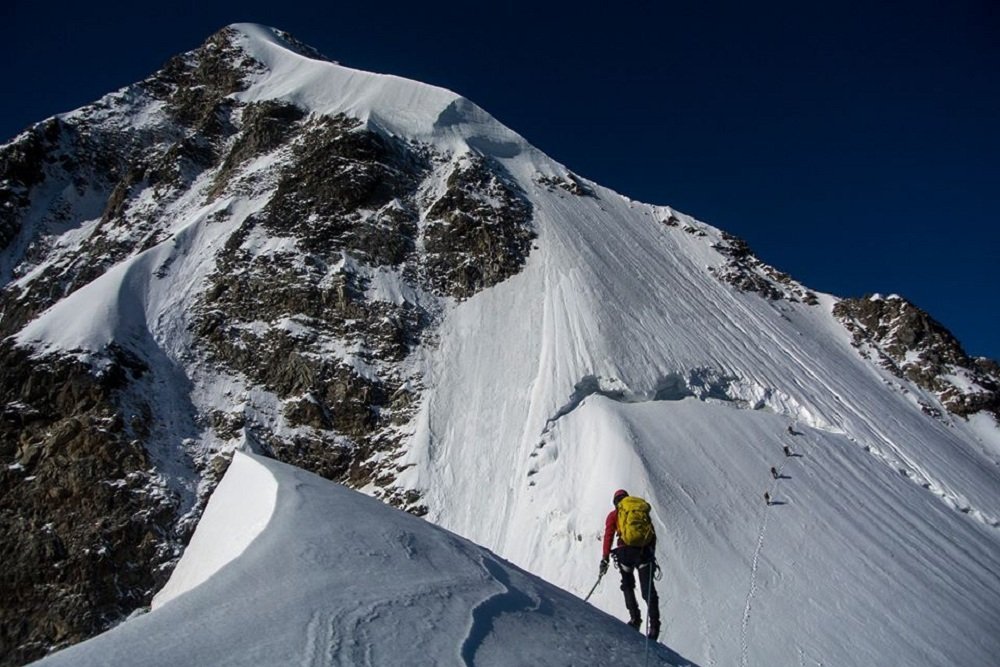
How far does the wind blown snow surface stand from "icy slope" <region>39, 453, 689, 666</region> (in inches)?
0.8

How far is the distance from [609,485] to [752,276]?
18.9 m

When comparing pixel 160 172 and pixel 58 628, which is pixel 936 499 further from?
pixel 160 172

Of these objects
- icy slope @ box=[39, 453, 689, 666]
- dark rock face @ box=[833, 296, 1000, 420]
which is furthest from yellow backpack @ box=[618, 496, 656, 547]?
dark rock face @ box=[833, 296, 1000, 420]

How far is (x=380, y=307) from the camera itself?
26938mm

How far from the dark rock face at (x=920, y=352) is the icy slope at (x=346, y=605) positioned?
27.7 m

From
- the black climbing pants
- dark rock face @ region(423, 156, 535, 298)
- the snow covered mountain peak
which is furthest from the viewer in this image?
the snow covered mountain peak

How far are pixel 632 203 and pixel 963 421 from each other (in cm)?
1866

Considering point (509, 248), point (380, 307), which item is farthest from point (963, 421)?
point (380, 307)

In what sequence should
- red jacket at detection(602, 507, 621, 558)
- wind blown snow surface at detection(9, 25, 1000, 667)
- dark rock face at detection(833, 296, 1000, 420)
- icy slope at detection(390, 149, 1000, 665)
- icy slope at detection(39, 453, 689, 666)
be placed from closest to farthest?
icy slope at detection(39, 453, 689, 666)
wind blown snow surface at detection(9, 25, 1000, 667)
red jacket at detection(602, 507, 621, 558)
icy slope at detection(390, 149, 1000, 665)
dark rock face at detection(833, 296, 1000, 420)

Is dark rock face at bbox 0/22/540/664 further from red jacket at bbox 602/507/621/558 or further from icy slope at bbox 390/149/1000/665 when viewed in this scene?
red jacket at bbox 602/507/621/558

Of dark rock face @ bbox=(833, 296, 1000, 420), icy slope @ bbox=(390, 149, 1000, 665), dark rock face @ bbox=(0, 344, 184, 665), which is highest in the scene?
dark rock face @ bbox=(833, 296, 1000, 420)

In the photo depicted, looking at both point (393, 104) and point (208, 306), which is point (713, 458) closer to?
point (208, 306)

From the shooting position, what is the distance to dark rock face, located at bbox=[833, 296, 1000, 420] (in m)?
28.0

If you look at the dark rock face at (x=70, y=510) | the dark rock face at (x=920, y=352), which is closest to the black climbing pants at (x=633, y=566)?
the dark rock face at (x=70, y=510)
